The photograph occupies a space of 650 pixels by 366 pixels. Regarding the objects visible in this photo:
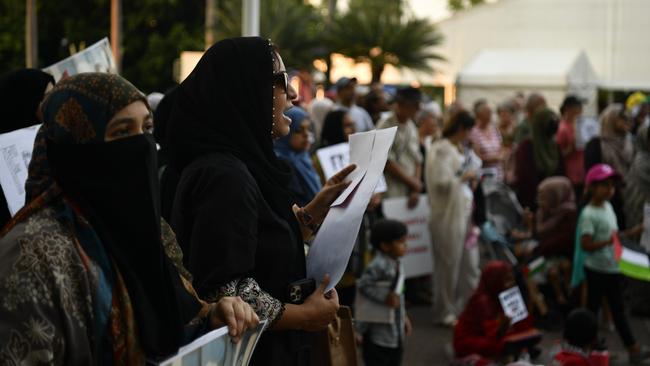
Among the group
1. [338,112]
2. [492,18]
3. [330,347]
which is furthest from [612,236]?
[492,18]

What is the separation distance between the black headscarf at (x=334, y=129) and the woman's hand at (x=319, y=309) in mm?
4875

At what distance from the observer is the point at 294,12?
27.4 metres

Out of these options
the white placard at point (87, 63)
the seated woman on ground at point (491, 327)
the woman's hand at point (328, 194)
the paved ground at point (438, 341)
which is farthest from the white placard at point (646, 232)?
the woman's hand at point (328, 194)

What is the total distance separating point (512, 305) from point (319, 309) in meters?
4.17

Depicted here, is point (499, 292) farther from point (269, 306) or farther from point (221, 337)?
point (221, 337)

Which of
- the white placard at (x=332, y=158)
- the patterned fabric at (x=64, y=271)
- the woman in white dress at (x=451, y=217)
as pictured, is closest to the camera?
the patterned fabric at (x=64, y=271)

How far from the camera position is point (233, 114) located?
3.26 m

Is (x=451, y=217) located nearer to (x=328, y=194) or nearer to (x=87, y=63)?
(x=87, y=63)

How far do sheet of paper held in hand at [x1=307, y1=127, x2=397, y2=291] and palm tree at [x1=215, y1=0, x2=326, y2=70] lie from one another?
21074 mm

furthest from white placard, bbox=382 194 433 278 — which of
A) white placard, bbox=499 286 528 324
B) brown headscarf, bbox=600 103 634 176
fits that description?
brown headscarf, bbox=600 103 634 176

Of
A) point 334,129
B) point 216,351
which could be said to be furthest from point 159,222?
point 334,129

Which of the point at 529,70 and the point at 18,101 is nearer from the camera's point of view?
the point at 18,101

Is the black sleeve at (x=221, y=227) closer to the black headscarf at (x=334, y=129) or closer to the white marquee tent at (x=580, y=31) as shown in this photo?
the black headscarf at (x=334, y=129)

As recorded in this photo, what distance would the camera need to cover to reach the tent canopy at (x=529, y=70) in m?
24.9
